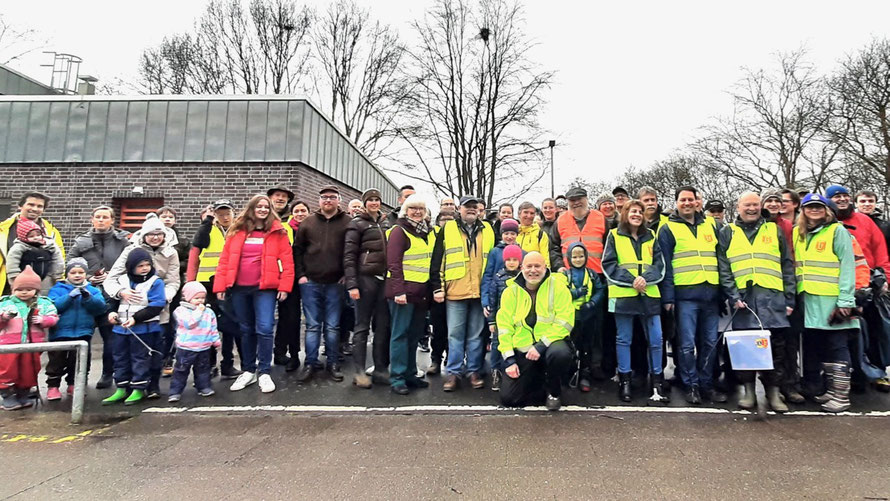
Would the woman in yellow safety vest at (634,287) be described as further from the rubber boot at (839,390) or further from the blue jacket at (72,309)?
the blue jacket at (72,309)

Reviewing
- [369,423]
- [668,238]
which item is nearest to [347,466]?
[369,423]

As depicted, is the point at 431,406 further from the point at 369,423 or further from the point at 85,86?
the point at 85,86

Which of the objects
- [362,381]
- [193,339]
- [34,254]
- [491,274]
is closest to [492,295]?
[491,274]

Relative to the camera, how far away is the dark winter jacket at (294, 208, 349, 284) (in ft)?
17.2

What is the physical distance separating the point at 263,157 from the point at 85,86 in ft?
27.0

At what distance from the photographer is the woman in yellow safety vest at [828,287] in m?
4.41

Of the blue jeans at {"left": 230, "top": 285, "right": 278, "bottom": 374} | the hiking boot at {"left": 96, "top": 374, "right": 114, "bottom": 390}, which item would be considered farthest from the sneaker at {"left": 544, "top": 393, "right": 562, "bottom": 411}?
the hiking boot at {"left": 96, "top": 374, "right": 114, "bottom": 390}

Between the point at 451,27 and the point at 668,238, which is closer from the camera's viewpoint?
the point at 668,238

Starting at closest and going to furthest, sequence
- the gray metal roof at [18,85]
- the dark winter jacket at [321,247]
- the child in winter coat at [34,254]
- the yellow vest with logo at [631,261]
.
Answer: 1. the yellow vest with logo at [631,261]
2. the child in winter coat at [34,254]
3. the dark winter jacket at [321,247]
4. the gray metal roof at [18,85]

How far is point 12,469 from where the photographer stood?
327 centimetres

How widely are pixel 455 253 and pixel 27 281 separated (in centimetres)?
434

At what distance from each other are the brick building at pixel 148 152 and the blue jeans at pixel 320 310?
6.56 m

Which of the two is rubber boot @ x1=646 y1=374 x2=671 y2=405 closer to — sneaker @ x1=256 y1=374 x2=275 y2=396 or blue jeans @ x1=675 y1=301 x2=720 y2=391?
blue jeans @ x1=675 y1=301 x2=720 y2=391

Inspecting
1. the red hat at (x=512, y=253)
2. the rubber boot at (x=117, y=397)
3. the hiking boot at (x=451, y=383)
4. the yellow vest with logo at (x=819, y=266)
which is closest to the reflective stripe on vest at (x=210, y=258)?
the rubber boot at (x=117, y=397)
